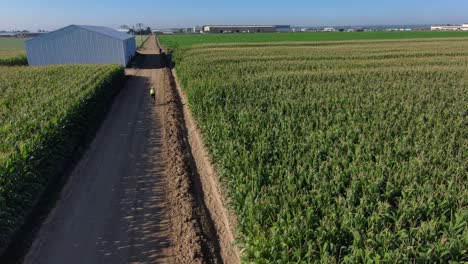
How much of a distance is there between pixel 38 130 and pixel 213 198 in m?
6.17

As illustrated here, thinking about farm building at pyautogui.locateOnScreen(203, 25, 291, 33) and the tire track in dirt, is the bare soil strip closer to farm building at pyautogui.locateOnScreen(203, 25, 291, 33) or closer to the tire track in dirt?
the tire track in dirt

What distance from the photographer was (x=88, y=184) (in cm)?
1040

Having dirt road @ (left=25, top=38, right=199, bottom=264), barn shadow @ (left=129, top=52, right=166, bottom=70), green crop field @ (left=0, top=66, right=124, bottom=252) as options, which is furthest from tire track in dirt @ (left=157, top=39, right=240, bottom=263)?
barn shadow @ (left=129, top=52, right=166, bottom=70)

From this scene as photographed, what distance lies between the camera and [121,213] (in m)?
8.80

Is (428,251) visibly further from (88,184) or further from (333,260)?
(88,184)

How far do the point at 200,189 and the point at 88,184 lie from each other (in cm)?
354

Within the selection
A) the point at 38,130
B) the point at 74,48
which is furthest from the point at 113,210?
the point at 74,48

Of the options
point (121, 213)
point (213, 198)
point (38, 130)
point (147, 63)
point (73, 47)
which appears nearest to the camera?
point (121, 213)

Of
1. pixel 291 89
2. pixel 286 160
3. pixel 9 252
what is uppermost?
pixel 291 89

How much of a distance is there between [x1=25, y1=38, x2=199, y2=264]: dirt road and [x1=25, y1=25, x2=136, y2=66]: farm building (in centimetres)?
2480

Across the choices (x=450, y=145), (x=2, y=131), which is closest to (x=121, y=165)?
(x=2, y=131)

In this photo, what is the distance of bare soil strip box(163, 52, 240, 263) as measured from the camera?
25.0ft

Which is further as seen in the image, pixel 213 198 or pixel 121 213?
pixel 213 198

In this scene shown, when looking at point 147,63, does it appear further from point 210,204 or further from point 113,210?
point 210,204
